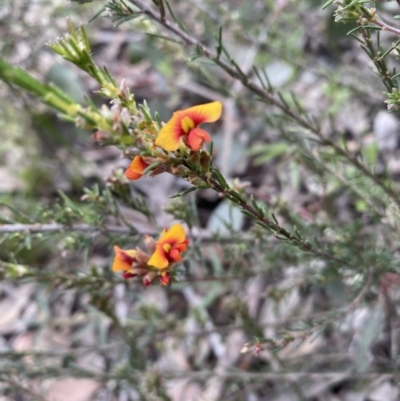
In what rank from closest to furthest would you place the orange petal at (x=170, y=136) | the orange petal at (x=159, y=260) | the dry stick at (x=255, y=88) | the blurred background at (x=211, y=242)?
the orange petal at (x=170, y=136)
the orange petal at (x=159, y=260)
the dry stick at (x=255, y=88)
the blurred background at (x=211, y=242)

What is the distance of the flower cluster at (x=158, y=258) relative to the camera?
2.83 feet

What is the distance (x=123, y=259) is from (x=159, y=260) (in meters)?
0.10

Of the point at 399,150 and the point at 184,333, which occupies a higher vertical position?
the point at 399,150

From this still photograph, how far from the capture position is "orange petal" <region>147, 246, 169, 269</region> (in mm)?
841

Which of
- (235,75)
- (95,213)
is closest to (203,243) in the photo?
(95,213)

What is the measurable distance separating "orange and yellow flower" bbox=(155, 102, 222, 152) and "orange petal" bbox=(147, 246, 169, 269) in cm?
23

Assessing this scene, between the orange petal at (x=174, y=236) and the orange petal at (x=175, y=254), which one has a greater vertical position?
the orange petal at (x=174, y=236)

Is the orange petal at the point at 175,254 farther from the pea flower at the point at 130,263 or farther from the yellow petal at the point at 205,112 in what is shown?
the yellow petal at the point at 205,112

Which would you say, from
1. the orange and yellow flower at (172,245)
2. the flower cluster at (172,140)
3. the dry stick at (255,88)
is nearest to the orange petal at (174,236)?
the orange and yellow flower at (172,245)

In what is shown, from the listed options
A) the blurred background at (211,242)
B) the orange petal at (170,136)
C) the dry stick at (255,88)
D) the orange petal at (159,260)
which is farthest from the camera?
the blurred background at (211,242)

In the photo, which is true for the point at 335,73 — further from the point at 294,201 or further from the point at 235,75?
the point at 235,75

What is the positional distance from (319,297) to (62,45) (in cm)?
157

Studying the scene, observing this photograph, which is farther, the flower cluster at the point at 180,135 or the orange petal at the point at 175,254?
the orange petal at the point at 175,254

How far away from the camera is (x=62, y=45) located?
2.27 feet
